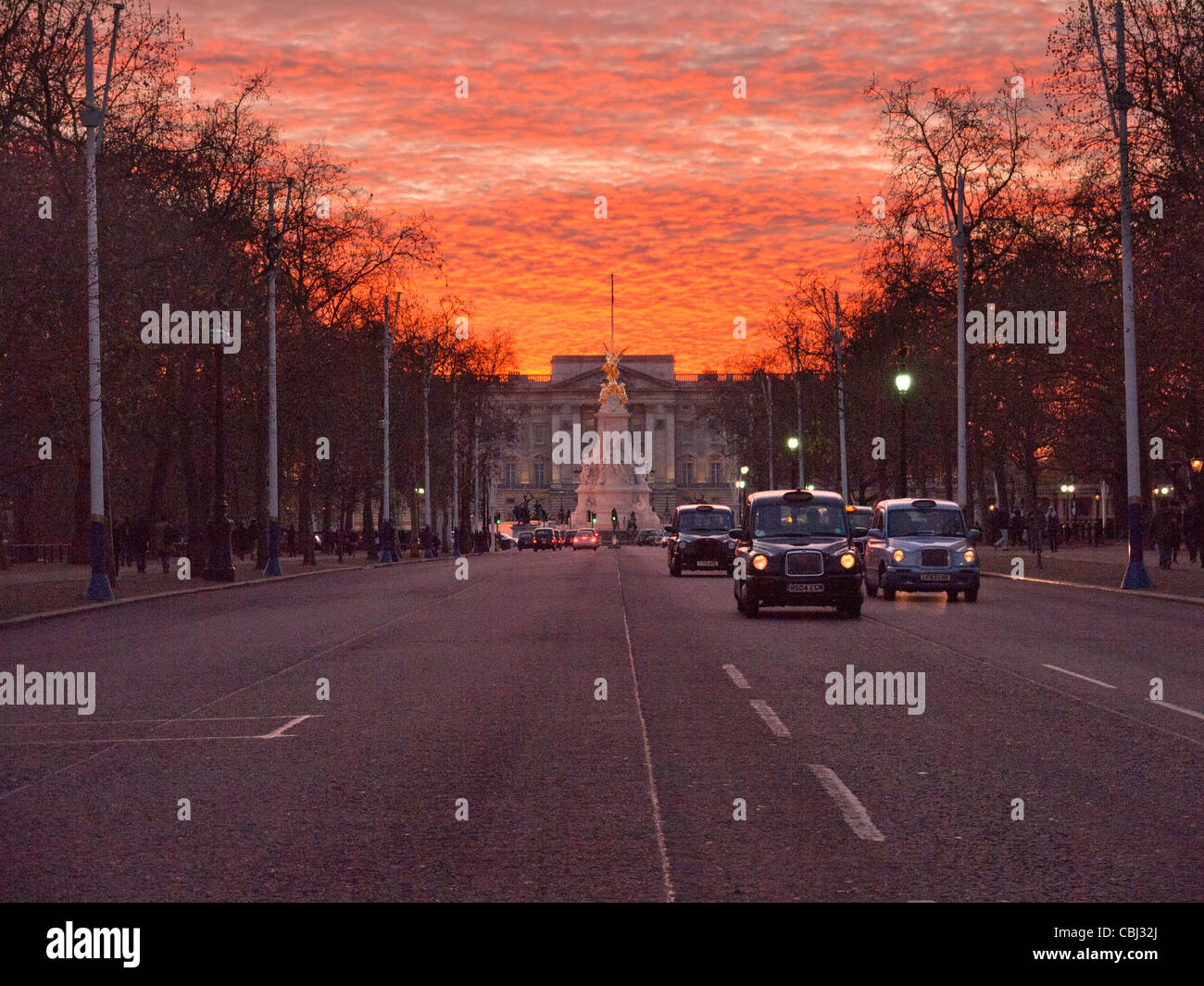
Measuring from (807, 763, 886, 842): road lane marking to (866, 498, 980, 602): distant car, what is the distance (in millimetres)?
21262

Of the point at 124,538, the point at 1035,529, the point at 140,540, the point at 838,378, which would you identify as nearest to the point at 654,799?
the point at 140,540

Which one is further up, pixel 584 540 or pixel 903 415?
pixel 903 415

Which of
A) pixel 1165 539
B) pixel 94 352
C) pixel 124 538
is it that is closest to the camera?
pixel 94 352

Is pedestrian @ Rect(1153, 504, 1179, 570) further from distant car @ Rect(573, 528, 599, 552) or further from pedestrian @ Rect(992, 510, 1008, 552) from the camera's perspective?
distant car @ Rect(573, 528, 599, 552)

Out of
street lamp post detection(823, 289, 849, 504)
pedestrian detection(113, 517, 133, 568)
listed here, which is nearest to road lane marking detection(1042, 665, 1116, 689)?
pedestrian detection(113, 517, 133, 568)

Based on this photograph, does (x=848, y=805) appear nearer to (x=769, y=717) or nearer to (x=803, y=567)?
(x=769, y=717)

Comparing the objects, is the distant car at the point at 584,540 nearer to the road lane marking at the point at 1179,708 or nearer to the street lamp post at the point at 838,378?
the street lamp post at the point at 838,378

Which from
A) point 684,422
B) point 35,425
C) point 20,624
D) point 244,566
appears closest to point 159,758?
point 20,624

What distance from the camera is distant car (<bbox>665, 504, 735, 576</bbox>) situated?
4650 centimetres

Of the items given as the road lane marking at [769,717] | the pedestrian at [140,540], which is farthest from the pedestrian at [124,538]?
the road lane marking at [769,717]

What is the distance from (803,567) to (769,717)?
1261 centimetres

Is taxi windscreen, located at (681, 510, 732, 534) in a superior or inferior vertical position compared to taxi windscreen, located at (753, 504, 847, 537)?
inferior

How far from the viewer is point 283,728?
12.8 m

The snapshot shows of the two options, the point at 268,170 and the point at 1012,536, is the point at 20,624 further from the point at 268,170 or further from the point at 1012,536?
the point at 1012,536
